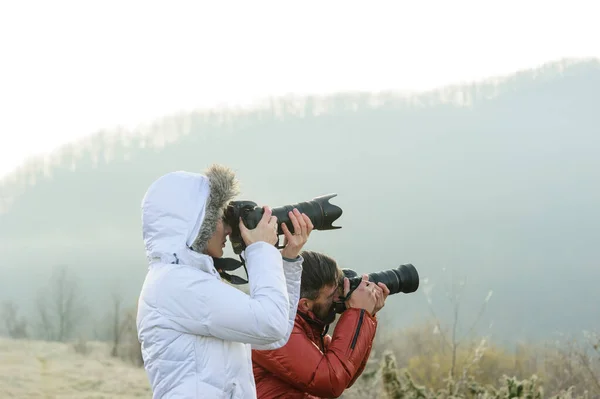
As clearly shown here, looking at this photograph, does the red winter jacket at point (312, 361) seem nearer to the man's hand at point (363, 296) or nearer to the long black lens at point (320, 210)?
the man's hand at point (363, 296)

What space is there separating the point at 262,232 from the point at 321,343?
0.91m

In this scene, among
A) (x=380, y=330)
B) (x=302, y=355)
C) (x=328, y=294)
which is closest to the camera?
(x=302, y=355)

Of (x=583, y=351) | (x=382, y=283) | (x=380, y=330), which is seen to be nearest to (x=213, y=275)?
(x=382, y=283)

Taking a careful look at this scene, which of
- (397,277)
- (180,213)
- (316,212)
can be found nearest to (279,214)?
(316,212)

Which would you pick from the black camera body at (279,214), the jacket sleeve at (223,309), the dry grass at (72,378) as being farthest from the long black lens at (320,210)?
the dry grass at (72,378)

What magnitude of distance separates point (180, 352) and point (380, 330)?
33.6ft

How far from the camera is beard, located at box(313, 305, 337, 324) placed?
124 inches

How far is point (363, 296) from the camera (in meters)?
3.17

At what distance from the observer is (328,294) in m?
3.15

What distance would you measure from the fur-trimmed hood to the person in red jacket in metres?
0.74

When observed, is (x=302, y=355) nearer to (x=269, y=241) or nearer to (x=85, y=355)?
(x=269, y=241)

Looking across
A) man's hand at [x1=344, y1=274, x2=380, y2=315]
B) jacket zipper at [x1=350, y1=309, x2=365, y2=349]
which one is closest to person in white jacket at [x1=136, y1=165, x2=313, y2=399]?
jacket zipper at [x1=350, y1=309, x2=365, y2=349]

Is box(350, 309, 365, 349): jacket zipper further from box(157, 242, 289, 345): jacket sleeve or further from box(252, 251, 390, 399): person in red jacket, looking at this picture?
box(157, 242, 289, 345): jacket sleeve

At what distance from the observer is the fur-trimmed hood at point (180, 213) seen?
90.5 inches
